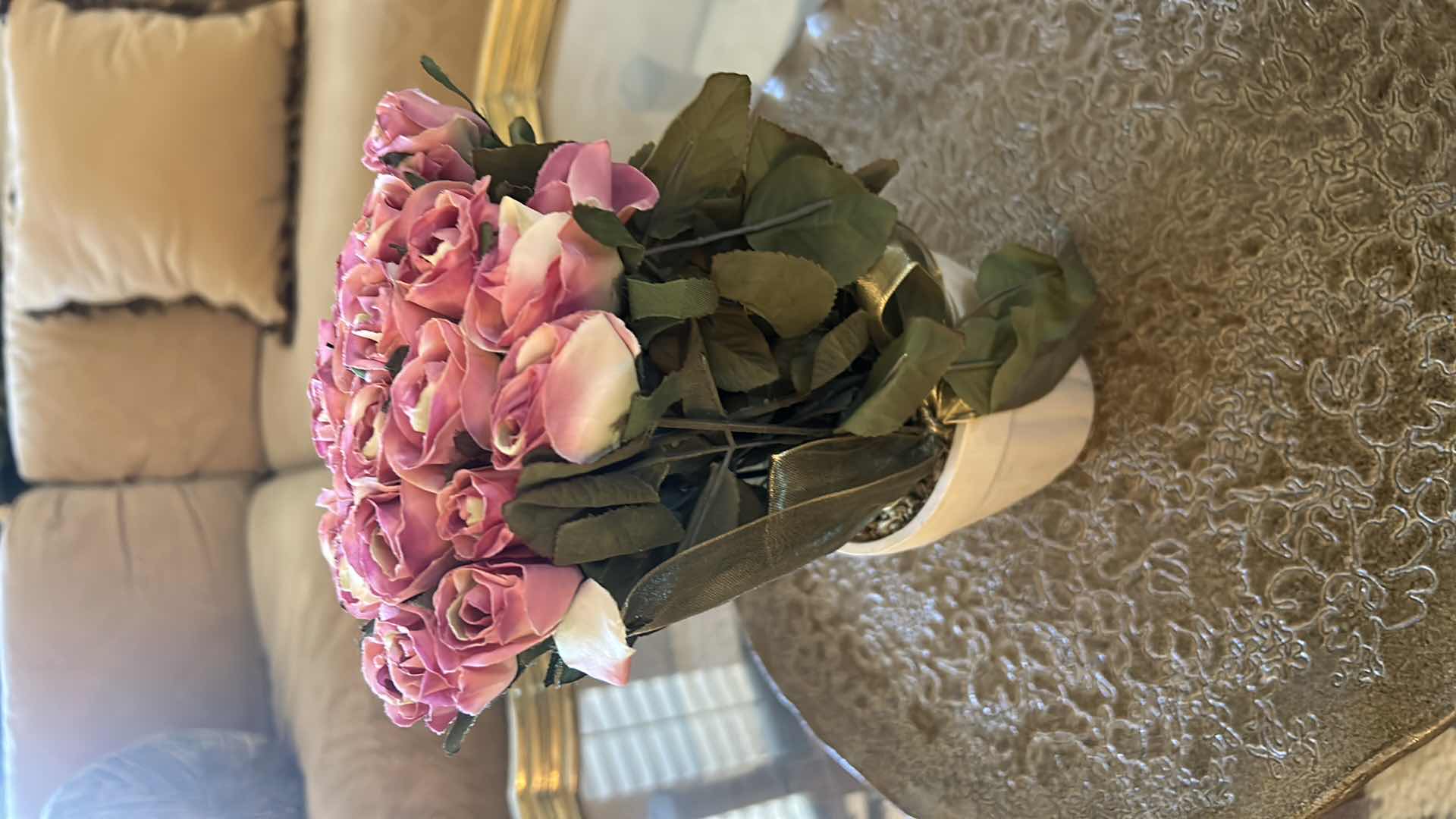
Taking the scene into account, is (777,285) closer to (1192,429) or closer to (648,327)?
(648,327)

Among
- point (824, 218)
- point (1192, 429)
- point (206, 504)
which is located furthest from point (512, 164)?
point (206, 504)

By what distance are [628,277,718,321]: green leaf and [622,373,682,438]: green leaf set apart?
0.03 meters

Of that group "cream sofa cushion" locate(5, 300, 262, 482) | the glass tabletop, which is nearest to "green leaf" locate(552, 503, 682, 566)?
the glass tabletop

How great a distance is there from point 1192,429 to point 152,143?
4.52ft

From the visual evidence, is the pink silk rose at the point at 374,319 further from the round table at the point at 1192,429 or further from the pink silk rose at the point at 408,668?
the round table at the point at 1192,429

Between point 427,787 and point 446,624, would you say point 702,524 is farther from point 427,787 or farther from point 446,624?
point 427,787

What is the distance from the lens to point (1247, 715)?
0.48 metres

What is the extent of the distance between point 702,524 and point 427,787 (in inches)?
30.3

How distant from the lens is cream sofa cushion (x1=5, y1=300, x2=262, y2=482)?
143 cm

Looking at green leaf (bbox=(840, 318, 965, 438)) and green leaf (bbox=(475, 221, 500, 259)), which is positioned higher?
green leaf (bbox=(475, 221, 500, 259))

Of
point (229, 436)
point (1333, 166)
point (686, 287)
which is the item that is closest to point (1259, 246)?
point (1333, 166)

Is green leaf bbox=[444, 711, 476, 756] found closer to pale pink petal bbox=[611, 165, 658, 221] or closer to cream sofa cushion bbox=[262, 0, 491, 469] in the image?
pale pink petal bbox=[611, 165, 658, 221]

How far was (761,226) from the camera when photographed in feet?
1.36

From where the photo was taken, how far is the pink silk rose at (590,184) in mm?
358
